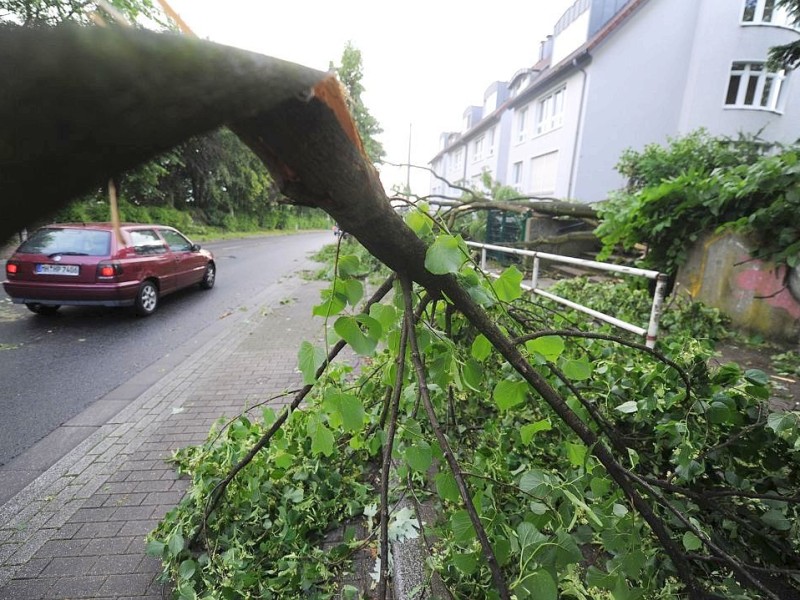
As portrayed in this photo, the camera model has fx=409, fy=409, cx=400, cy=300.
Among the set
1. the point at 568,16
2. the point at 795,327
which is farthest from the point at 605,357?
the point at 568,16

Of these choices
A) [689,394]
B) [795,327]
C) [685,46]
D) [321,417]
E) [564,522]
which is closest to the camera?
[564,522]

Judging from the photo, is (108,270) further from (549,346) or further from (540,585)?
(540,585)

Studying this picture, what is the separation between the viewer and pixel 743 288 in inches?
210

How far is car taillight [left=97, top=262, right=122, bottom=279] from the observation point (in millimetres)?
6645

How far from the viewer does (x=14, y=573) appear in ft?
6.97

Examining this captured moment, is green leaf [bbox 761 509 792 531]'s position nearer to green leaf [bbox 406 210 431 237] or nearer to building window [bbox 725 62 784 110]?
green leaf [bbox 406 210 431 237]

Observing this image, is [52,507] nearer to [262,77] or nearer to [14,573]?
[14,573]

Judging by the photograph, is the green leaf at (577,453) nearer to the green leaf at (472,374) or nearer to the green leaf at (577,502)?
the green leaf at (577,502)

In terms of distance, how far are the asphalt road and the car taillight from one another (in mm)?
812

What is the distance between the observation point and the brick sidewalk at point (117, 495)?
6.88 feet

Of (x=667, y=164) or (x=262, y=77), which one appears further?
(x=667, y=164)

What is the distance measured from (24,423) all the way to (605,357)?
190 inches

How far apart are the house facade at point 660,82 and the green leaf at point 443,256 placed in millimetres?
15717

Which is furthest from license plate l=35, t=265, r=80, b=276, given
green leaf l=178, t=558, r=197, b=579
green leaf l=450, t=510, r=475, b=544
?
green leaf l=450, t=510, r=475, b=544
